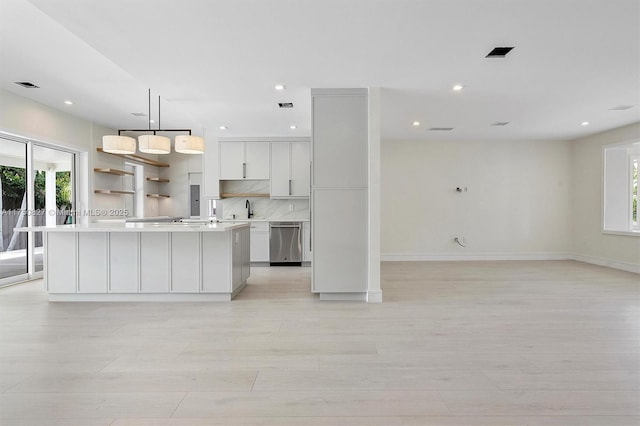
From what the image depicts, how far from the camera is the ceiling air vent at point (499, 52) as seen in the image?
310cm

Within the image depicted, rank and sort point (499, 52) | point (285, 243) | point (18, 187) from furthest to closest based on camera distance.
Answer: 1. point (285, 243)
2. point (18, 187)
3. point (499, 52)

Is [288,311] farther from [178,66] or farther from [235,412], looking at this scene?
[178,66]

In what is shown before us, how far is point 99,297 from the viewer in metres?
4.12

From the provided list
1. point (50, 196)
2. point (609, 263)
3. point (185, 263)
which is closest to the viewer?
point (185, 263)

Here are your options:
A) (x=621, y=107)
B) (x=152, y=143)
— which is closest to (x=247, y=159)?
(x=152, y=143)

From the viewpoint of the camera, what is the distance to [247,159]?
698 centimetres

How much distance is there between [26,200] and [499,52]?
6.49 m

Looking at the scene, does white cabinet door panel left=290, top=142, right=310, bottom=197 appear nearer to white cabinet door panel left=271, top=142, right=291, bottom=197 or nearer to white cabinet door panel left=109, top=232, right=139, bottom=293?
white cabinet door panel left=271, top=142, right=291, bottom=197

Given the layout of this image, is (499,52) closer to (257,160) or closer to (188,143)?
(188,143)

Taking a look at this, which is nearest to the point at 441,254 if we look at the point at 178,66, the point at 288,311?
the point at 288,311

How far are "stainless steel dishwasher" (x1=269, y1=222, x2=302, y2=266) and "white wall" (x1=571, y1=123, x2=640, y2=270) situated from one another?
18.8 feet

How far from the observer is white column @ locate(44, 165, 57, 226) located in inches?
220

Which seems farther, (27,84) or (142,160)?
(142,160)

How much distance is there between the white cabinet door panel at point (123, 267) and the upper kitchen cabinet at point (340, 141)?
7.63 ft
